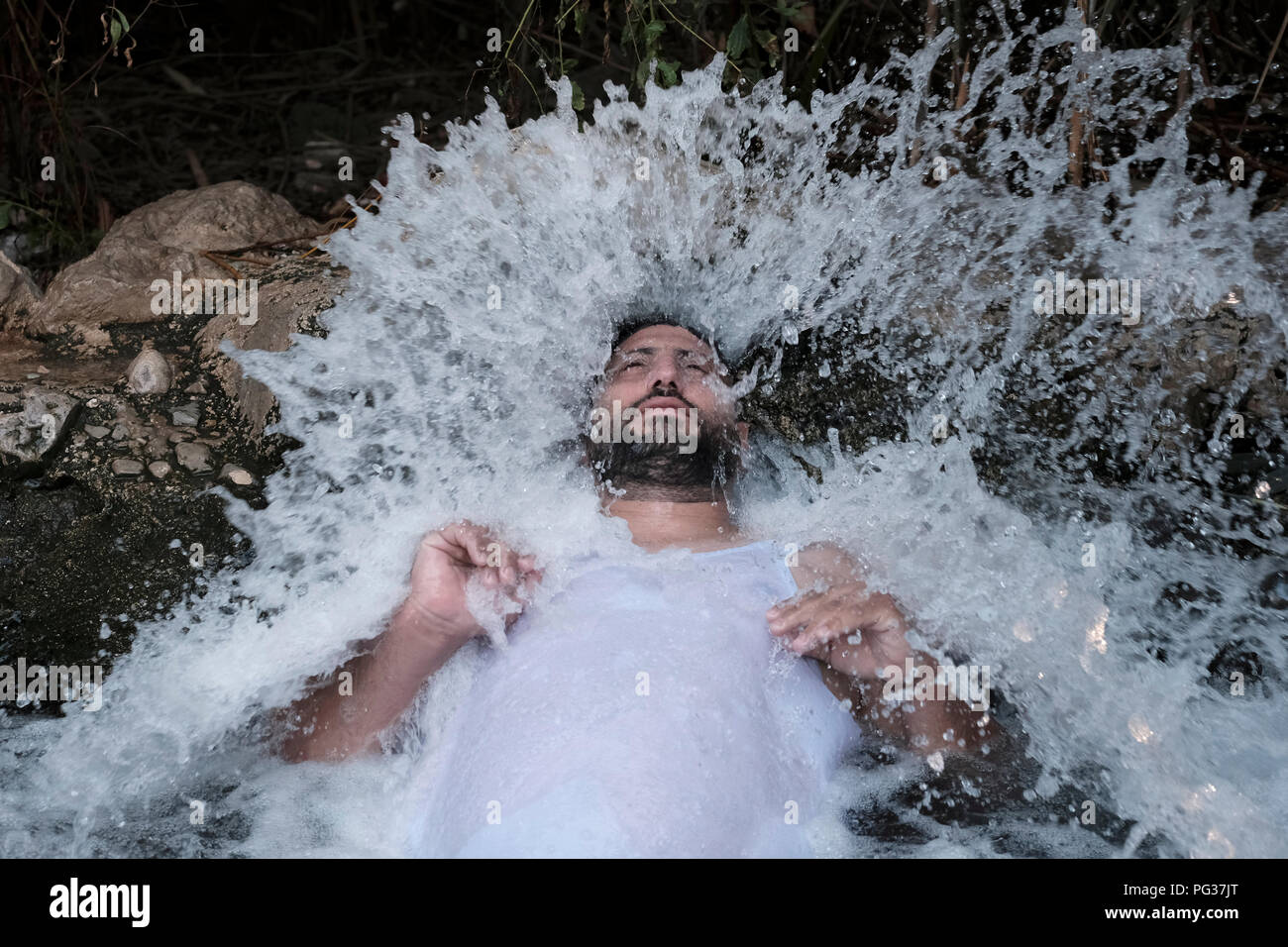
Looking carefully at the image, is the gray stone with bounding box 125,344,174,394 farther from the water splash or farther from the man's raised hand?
the man's raised hand

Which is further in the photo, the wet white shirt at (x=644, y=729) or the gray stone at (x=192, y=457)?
the gray stone at (x=192, y=457)

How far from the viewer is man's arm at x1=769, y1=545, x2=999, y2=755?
213 cm

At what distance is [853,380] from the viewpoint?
3.14 m

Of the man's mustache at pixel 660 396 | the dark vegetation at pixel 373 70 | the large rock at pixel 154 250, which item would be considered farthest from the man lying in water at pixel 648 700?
the large rock at pixel 154 250

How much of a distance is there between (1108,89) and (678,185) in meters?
1.15

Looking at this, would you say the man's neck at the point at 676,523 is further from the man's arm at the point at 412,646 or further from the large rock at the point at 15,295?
the large rock at the point at 15,295

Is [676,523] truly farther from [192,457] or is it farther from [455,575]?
[192,457]

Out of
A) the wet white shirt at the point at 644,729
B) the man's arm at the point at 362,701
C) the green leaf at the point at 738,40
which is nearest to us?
the wet white shirt at the point at 644,729

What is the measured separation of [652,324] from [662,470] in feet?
1.51

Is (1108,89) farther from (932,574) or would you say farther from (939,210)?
(932,574)

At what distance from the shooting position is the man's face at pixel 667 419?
8.66 feet

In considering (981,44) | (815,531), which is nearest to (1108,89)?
(981,44)

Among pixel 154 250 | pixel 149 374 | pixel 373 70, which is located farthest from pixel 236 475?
pixel 373 70

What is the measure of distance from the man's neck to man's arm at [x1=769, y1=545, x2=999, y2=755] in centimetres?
23
